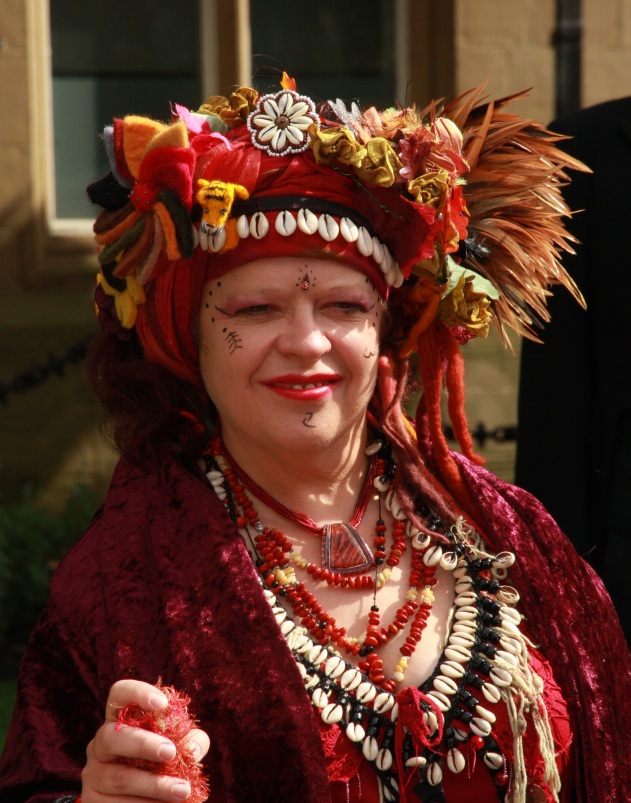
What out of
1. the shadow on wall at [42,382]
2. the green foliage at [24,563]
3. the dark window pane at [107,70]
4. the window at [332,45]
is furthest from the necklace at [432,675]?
the window at [332,45]

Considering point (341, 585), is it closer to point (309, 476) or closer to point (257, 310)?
point (309, 476)

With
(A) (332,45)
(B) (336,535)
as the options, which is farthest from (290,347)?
(A) (332,45)

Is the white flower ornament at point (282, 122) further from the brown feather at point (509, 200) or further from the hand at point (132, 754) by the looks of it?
the hand at point (132, 754)

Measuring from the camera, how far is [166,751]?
1709 mm

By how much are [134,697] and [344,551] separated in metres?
0.56

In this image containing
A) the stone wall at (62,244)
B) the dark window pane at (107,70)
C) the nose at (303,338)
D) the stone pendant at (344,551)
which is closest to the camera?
the nose at (303,338)

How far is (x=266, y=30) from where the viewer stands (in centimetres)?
573

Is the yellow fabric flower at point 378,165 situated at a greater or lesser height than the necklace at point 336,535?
greater

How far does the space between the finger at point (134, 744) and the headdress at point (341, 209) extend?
717mm

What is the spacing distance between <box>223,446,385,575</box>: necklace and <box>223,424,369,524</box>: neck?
0.04ft

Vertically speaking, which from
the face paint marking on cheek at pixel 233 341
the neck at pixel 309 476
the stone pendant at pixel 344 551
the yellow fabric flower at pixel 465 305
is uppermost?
the yellow fabric flower at pixel 465 305

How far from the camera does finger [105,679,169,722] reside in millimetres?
1720

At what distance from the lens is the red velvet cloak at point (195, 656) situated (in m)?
1.92

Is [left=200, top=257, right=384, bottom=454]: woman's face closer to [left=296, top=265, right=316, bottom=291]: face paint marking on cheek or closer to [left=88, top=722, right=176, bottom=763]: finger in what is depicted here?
[left=296, top=265, right=316, bottom=291]: face paint marking on cheek
